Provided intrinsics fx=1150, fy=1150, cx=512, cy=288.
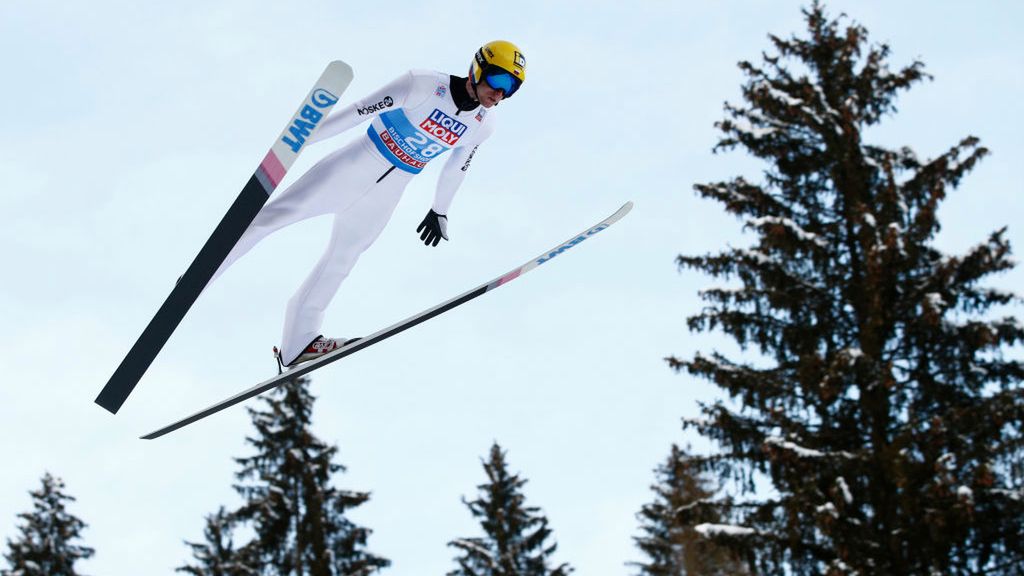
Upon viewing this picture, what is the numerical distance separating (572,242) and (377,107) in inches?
65.8

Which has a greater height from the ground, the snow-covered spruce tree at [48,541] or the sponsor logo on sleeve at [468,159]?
the snow-covered spruce tree at [48,541]

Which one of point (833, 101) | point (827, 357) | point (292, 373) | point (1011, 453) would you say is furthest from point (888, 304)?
point (292, 373)

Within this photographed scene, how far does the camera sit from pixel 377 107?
5793mm

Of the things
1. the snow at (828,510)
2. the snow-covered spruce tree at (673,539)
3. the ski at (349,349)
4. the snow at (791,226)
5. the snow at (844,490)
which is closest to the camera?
the ski at (349,349)

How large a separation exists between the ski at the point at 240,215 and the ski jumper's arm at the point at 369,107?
0.43 ft

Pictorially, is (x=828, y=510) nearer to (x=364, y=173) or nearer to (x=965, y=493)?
(x=965, y=493)

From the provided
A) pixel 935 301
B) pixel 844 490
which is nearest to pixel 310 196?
pixel 844 490

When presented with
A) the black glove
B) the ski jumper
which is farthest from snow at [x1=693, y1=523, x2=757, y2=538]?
the ski jumper

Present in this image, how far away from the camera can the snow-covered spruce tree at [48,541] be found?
2042 cm

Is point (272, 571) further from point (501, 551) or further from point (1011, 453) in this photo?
point (1011, 453)

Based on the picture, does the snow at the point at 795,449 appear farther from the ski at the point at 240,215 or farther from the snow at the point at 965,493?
the ski at the point at 240,215

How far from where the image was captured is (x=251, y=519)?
1814 centimetres

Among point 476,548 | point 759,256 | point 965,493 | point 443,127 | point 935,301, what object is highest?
point 759,256

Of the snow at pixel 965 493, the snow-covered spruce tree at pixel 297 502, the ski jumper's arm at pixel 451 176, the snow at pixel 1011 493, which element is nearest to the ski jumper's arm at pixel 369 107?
the ski jumper's arm at pixel 451 176
